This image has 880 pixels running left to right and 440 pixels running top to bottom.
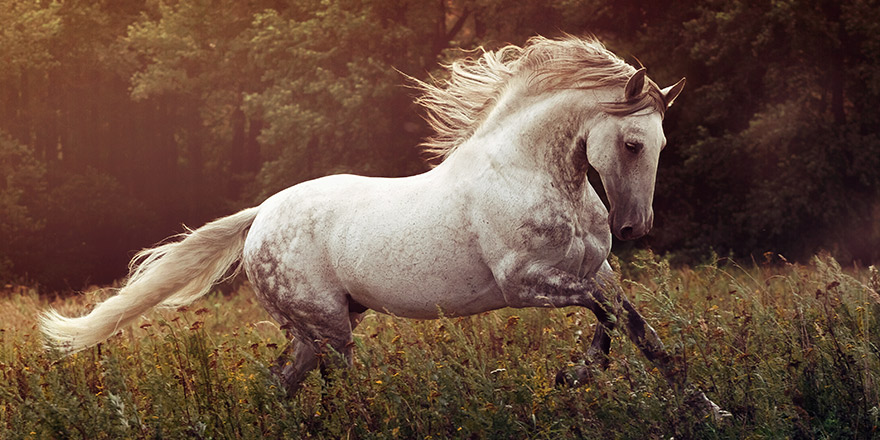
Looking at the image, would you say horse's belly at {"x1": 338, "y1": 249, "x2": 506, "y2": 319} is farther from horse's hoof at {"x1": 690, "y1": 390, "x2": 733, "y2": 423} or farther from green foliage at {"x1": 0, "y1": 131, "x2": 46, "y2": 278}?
green foliage at {"x1": 0, "y1": 131, "x2": 46, "y2": 278}

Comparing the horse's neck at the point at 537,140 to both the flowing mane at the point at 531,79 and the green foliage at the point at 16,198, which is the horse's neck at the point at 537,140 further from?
the green foliage at the point at 16,198

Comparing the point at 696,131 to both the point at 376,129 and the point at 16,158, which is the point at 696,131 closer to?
the point at 376,129

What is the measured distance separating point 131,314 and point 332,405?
200cm

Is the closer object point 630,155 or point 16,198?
point 630,155

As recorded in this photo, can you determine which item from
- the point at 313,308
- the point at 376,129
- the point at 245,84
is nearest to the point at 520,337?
the point at 313,308

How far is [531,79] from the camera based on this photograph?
15.6ft

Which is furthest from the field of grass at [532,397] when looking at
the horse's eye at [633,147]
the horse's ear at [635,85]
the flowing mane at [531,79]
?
the flowing mane at [531,79]

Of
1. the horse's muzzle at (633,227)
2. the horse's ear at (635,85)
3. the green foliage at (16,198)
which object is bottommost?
the green foliage at (16,198)

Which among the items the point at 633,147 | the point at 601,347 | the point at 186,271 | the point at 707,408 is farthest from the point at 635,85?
the point at 186,271

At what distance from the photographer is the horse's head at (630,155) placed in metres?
4.28

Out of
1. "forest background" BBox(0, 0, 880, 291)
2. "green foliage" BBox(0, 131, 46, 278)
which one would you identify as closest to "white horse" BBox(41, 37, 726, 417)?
"forest background" BBox(0, 0, 880, 291)

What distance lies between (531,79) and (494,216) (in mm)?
789

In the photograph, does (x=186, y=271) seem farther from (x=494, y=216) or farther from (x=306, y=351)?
(x=494, y=216)

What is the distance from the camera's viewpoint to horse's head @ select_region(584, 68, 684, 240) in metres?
4.28
